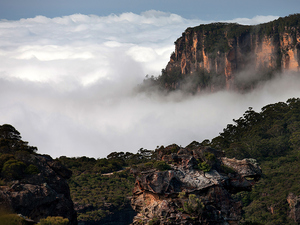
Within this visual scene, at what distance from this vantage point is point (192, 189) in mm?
62594

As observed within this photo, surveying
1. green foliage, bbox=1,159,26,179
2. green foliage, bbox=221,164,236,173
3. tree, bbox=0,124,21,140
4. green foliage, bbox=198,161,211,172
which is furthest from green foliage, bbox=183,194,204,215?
tree, bbox=0,124,21,140

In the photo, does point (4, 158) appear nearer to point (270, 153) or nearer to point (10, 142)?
point (10, 142)

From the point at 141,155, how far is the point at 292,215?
2541 inches

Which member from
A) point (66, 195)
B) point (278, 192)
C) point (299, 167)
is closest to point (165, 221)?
point (66, 195)

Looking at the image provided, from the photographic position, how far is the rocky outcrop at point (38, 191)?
182 ft

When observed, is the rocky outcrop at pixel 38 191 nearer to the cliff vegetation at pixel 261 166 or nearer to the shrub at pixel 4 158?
the shrub at pixel 4 158

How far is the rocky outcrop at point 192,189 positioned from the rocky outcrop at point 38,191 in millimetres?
9844

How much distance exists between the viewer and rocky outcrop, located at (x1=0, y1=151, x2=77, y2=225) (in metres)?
55.3

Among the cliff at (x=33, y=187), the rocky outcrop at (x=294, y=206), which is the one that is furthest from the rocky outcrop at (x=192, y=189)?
the rocky outcrop at (x=294, y=206)

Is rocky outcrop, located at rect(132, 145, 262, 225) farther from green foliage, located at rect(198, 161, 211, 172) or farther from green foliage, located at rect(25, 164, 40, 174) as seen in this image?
green foliage, located at rect(25, 164, 40, 174)

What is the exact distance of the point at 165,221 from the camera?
59875 millimetres

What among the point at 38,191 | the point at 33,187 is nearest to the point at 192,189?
the point at 38,191

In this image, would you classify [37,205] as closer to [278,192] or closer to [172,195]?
[172,195]

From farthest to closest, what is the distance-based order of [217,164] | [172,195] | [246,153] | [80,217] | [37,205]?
[246,153], [80,217], [217,164], [172,195], [37,205]
